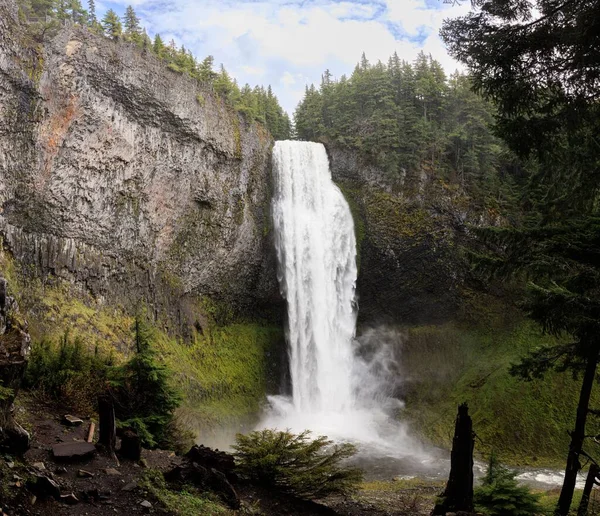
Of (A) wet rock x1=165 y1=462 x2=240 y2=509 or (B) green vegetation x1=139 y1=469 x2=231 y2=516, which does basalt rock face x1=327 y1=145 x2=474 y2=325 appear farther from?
(B) green vegetation x1=139 y1=469 x2=231 y2=516

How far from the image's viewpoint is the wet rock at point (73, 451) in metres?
6.73

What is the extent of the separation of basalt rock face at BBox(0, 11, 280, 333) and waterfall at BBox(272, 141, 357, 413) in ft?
5.01

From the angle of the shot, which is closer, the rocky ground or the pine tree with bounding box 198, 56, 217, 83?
the rocky ground

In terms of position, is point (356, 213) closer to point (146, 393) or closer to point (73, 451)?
point (146, 393)

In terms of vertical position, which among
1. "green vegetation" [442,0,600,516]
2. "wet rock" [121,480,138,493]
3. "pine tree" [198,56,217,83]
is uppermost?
"pine tree" [198,56,217,83]

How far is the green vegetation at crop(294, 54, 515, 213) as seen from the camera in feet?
108

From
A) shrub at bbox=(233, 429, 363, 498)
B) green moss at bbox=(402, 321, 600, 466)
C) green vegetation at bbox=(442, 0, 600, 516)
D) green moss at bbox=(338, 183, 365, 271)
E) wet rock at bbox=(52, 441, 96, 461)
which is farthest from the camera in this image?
green moss at bbox=(338, 183, 365, 271)

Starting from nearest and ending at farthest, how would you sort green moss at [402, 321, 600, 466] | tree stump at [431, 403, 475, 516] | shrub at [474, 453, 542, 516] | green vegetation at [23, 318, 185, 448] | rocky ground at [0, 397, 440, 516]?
1. rocky ground at [0, 397, 440, 516]
2. shrub at [474, 453, 542, 516]
3. tree stump at [431, 403, 475, 516]
4. green vegetation at [23, 318, 185, 448]
5. green moss at [402, 321, 600, 466]

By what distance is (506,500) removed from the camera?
7336 millimetres

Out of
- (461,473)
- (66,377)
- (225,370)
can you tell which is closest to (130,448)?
(66,377)

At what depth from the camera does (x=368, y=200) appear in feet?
109

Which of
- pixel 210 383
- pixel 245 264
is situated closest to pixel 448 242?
pixel 245 264

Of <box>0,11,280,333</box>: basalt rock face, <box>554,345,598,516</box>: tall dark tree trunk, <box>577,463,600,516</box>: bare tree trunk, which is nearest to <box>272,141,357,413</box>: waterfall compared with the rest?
<box>0,11,280,333</box>: basalt rock face

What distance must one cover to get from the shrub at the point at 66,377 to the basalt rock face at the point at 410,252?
22518 mm
